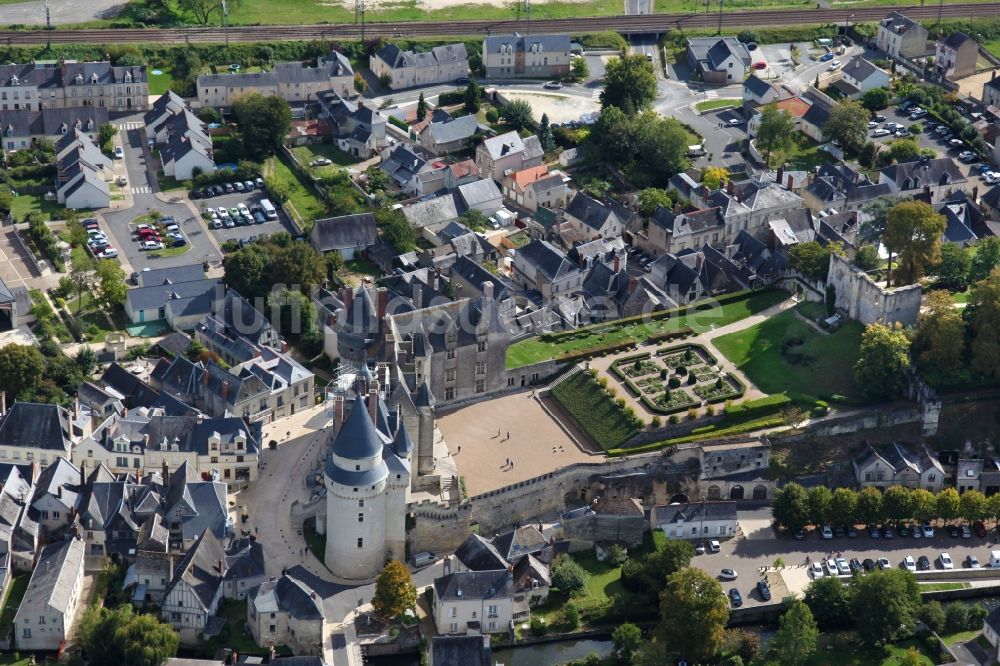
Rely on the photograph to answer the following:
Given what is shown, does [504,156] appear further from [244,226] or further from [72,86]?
[72,86]

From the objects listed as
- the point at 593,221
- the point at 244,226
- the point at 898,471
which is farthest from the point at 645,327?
the point at 244,226

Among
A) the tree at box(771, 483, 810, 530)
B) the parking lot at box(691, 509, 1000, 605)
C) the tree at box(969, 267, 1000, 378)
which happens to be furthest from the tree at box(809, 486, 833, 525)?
the tree at box(969, 267, 1000, 378)

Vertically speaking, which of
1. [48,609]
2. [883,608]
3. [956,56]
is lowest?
[883,608]

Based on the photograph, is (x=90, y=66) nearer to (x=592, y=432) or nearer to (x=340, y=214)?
(x=340, y=214)

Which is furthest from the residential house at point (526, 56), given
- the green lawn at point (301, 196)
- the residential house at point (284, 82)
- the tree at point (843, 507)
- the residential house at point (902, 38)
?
the tree at point (843, 507)

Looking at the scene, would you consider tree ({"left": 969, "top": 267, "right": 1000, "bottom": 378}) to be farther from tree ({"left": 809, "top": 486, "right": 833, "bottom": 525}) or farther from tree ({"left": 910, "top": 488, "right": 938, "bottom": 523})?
tree ({"left": 809, "top": 486, "right": 833, "bottom": 525})

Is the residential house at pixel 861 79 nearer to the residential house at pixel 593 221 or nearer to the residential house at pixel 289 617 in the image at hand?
the residential house at pixel 593 221
